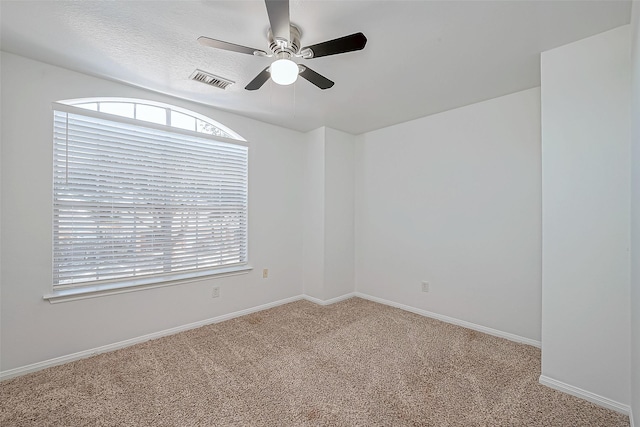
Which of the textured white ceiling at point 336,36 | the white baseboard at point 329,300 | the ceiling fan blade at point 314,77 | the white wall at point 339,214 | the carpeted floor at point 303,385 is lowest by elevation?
the carpeted floor at point 303,385

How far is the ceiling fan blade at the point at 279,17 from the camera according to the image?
1337 millimetres

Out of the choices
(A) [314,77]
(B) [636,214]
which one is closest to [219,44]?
(A) [314,77]

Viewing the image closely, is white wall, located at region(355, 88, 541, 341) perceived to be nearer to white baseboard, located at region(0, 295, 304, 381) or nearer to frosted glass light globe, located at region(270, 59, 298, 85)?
white baseboard, located at region(0, 295, 304, 381)

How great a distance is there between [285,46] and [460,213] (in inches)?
99.3

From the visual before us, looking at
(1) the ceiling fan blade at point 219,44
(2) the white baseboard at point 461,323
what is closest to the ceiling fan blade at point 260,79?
(1) the ceiling fan blade at point 219,44

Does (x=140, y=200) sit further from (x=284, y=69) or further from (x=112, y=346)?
(x=284, y=69)

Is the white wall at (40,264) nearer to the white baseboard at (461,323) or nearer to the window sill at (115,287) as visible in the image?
the window sill at (115,287)

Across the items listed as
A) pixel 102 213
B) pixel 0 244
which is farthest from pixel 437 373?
pixel 0 244

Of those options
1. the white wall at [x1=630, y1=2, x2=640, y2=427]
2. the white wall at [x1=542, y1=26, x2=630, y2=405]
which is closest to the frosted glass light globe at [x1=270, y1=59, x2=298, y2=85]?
the white wall at [x1=630, y1=2, x2=640, y2=427]

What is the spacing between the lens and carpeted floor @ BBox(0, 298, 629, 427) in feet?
5.73

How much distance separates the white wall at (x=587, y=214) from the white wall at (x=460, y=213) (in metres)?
0.71

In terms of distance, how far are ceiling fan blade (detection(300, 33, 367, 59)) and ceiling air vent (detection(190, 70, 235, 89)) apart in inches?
45.1

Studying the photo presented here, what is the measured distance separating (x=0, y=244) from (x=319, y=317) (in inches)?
114

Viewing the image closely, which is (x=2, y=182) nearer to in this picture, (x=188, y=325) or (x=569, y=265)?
(x=188, y=325)
